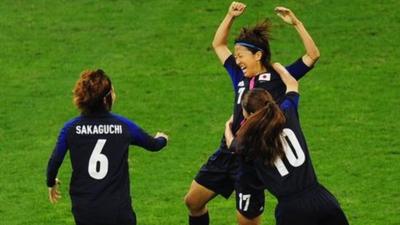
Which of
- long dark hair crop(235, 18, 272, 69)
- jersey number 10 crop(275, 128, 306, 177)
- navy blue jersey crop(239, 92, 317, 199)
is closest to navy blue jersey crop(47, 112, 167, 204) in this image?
navy blue jersey crop(239, 92, 317, 199)

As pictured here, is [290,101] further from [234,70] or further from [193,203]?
[193,203]

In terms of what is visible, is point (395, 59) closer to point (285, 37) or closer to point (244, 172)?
point (285, 37)

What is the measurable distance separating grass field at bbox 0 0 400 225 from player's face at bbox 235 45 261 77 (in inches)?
102

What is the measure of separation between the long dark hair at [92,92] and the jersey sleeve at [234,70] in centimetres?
194

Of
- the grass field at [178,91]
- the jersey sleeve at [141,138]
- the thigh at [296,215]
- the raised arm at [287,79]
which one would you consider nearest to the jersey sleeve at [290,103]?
the raised arm at [287,79]

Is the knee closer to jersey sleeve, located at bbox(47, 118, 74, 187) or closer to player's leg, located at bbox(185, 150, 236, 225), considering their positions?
player's leg, located at bbox(185, 150, 236, 225)

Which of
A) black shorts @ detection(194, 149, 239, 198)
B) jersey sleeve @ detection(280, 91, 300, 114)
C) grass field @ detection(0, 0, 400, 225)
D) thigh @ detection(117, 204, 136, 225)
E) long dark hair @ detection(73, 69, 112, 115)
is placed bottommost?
grass field @ detection(0, 0, 400, 225)

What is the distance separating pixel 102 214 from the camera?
920 cm

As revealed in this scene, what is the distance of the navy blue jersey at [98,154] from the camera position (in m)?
9.16

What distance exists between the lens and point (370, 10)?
20.9 m

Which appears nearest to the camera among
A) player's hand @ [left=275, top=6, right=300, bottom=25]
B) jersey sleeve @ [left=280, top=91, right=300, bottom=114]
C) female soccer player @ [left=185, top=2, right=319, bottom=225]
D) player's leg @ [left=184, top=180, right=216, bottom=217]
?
jersey sleeve @ [left=280, top=91, right=300, bottom=114]

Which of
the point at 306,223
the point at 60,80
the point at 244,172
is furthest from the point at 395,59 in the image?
the point at 306,223

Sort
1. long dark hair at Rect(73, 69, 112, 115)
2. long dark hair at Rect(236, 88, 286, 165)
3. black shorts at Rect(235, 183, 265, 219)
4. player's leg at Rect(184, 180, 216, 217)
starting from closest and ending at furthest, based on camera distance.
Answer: long dark hair at Rect(236, 88, 286, 165) → long dark hair at Rect(73, 69, 112, 115) → black shorts at Rect(235, 183, 265, 219) → player's leg at Rect(184, 180, 216, 217)

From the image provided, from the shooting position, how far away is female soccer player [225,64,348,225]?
8906 mm
